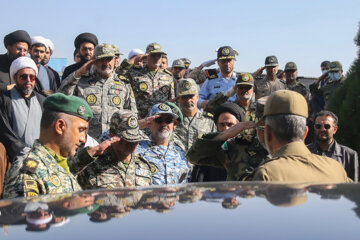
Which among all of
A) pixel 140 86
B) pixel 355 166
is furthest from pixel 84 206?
pixel 140 86

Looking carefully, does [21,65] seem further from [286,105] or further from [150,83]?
[286,105]

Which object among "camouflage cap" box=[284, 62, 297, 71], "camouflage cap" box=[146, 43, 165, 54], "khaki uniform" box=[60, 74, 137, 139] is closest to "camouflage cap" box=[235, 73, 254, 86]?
"camouflage cap" box=[146, 43, 165, 54]

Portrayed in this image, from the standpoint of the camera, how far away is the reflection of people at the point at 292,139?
9.64 feet

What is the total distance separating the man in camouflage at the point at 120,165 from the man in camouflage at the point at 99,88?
2065mm

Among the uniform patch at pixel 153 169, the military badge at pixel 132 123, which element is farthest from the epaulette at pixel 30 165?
the uniform patch at pixel 153 169

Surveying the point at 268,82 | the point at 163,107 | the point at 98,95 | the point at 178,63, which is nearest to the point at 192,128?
the point at 163,107

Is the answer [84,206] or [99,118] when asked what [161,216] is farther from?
[99,118]

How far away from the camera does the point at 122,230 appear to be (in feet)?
4.66

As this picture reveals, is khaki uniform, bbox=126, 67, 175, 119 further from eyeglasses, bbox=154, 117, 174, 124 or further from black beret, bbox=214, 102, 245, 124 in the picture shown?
black beret, bbox=214, 102, 245, 124

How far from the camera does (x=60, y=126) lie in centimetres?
338

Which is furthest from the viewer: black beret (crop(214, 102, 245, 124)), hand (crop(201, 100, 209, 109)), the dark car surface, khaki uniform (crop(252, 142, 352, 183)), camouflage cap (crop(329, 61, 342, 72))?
camouflage cap (crop(329, 61, 342, 72))

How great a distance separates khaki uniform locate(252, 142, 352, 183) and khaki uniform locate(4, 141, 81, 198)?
1.09 metres

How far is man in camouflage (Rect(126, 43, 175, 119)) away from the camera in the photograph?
778 cm

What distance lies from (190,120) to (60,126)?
353cm
